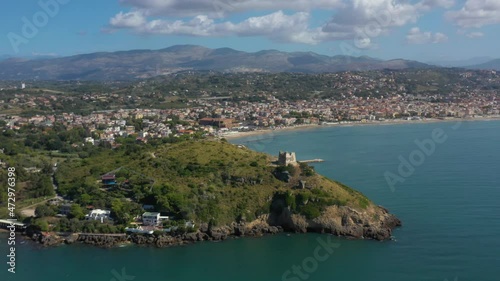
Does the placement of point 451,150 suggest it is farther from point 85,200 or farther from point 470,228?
point 85,200

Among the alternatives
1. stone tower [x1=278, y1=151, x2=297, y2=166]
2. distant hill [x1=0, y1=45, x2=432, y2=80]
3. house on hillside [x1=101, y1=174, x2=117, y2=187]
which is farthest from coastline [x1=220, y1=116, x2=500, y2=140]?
distant hill [x1=0, y1=45, x2=432, y2=80]

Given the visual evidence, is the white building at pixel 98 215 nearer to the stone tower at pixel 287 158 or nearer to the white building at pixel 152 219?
the white building at pixel 152 219

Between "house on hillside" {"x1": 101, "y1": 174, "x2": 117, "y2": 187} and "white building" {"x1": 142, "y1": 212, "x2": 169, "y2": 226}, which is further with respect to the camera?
"house on hillside" {"x1": 101, "y1": 174, "x2": 117, "y2": 187}

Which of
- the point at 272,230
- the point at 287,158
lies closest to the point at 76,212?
the point at 272,230

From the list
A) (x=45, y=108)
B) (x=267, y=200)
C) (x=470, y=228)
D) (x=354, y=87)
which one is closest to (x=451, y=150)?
(x=470, y=228)

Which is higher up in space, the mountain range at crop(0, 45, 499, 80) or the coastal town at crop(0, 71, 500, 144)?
the mountain range at crop(0, 45, 499, 80)

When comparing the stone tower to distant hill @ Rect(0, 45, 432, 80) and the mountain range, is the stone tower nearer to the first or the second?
the mountain range

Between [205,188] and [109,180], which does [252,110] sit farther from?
[205,188]
